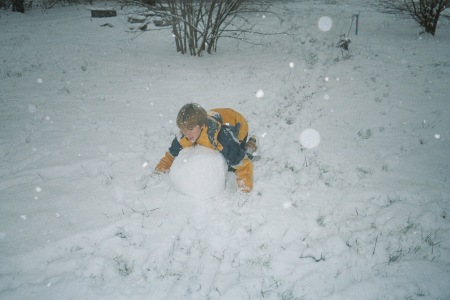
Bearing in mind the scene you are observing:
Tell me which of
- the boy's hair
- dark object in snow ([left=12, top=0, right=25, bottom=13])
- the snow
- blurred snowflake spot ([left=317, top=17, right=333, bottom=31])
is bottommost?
the snow

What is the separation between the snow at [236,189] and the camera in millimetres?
2629

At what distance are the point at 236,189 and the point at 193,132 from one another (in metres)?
1.00

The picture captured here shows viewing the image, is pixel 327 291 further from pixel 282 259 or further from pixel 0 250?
pixel 0 250

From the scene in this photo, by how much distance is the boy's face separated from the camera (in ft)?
10.3

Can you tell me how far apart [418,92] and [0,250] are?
7.56 meters

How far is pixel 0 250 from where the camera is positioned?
2873mm

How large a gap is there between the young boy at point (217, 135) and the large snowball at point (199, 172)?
0.12m

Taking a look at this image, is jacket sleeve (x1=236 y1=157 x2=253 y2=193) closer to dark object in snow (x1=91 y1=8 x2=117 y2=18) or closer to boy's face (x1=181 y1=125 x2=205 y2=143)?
boy's face (x1=181 y1=125 x2=205 y2=143)

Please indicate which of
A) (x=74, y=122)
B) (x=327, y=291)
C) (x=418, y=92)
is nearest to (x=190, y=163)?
(x=327, y=291)

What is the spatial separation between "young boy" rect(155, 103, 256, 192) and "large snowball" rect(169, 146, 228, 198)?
0.12 meters

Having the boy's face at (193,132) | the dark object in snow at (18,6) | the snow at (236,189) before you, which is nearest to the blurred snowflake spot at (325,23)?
the snow at (236,189)

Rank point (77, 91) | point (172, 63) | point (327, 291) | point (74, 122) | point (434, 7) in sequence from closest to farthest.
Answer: point (327, 291)
point (74, 122)
point (77, 91)
point (172, 63)
point (434, 7)

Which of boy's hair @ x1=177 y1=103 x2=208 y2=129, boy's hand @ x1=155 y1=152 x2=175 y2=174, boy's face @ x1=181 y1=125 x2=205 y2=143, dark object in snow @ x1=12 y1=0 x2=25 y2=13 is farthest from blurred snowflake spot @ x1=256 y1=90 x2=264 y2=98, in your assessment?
dark object in snow @ x1=12 y1=0 x2=25 y2=13

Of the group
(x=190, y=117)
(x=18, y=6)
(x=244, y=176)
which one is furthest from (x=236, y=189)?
(x=18, y=6)
